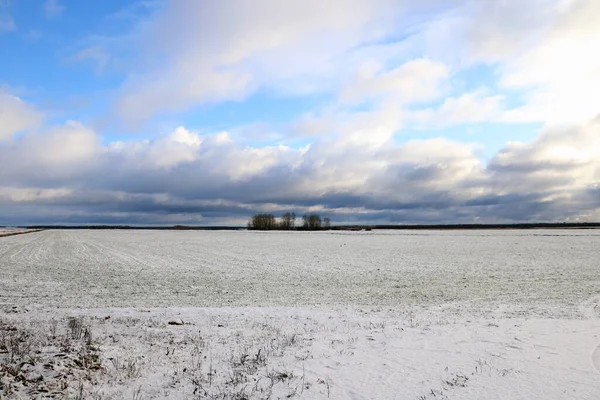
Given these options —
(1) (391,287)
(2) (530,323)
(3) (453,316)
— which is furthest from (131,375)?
(1) (391,287)

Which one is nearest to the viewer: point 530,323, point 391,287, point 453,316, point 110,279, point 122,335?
point 122,335

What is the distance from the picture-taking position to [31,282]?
22.9 m

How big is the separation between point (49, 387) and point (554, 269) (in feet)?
98.9

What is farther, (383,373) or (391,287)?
(391,287)

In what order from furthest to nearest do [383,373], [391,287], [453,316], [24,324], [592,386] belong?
[391,287], [453,316], [24,324], [383,373], [592,386]

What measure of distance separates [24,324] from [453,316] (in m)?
13.2

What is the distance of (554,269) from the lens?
2873 centimetres

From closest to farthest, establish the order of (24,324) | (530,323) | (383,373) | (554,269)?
1. (383,373)
2. (24,324)
3. (530,323)
4. (554,269)

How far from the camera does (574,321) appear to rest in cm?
1369

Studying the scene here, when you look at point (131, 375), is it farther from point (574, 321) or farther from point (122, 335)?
point (574, 321)

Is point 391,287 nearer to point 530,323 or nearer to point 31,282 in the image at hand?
point 530,323

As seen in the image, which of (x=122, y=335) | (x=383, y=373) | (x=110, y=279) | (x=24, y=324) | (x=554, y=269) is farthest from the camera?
(x=554, y=269)

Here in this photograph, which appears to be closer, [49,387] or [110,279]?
[49,387]

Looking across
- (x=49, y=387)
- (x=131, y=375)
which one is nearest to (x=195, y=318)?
(x=131, y=375)
